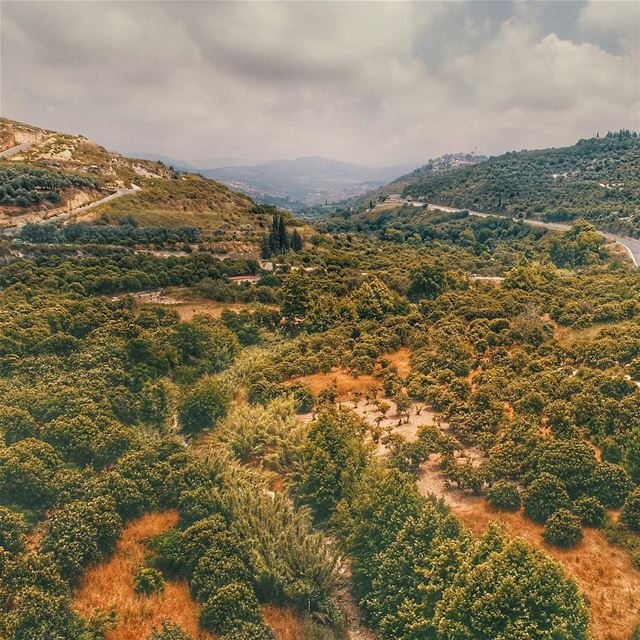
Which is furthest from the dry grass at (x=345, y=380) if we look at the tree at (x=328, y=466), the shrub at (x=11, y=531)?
the shrub at (x=11, y=531)

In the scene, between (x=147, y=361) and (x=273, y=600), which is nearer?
(x=273, y=600)

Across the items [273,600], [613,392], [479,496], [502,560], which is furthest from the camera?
[613,392]

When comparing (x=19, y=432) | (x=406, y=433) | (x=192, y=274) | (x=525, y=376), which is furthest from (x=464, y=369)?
(x=192, y=274)

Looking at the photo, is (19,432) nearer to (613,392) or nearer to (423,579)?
(423,579)

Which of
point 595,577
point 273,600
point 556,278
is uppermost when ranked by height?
point 556,278

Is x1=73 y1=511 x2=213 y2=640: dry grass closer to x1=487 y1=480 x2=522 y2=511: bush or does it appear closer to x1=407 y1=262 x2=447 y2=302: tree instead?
x1=487 y1=480 x2=522 y2=511: bush

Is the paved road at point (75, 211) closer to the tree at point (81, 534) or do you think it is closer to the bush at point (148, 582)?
the tree at point (81, 534)

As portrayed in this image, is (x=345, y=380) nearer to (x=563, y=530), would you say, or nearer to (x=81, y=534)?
(x=563, y=530)
